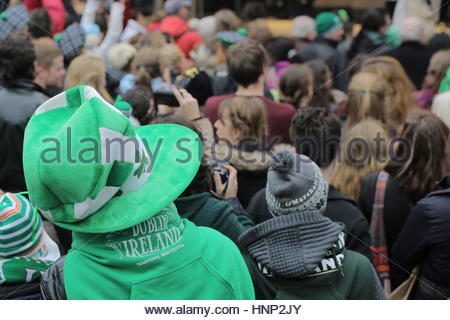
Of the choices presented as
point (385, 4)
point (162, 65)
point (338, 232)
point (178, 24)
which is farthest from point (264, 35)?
point (338, 232)

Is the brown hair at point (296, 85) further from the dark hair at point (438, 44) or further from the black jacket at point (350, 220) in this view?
the dark hair at point (438, 44)

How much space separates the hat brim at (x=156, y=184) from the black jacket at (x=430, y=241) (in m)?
1.07

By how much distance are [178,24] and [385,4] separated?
3.39 metres

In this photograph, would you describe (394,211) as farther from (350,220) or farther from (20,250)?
(20,250)

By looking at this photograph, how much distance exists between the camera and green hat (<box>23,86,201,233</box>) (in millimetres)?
1342

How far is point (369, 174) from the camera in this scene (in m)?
2.97

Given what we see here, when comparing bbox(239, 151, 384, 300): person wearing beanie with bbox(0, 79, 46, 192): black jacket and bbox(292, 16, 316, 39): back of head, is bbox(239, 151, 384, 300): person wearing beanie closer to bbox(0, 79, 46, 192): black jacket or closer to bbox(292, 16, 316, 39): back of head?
bbox(0, 79, 46, 192): black jacket

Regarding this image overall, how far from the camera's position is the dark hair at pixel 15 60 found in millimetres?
3193

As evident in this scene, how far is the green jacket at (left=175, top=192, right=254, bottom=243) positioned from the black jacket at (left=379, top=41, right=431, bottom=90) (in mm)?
4095

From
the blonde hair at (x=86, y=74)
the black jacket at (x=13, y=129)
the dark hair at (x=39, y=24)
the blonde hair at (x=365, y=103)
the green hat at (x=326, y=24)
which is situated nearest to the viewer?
the black jacket at (x=13, y=129)

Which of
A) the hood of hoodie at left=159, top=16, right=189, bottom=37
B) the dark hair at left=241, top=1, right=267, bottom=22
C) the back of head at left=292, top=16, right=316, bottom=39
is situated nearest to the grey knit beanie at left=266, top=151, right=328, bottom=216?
the hood of hoodie at left=159, top=16, right=189, bottom=37

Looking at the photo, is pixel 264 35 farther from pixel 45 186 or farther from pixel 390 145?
pixel 45 186

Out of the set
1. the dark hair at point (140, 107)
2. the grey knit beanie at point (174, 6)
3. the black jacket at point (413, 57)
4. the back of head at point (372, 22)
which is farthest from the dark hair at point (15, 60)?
the grey knit beanie at point (174, 6)

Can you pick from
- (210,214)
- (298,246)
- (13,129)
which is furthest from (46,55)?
(298,246)
